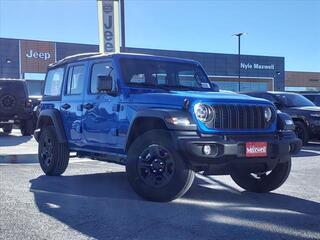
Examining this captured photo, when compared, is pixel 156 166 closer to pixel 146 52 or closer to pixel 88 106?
pixel 88 106

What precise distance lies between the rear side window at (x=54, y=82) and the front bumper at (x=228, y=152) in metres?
3.68

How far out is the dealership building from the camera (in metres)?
50.2

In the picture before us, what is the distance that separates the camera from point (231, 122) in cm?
684

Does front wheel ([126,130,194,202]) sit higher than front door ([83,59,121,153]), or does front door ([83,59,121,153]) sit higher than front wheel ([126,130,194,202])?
front door ([83,59,121,153])

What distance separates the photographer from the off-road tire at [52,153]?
30.3ft

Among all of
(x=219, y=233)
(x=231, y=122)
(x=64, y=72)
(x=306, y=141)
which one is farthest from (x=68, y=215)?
(x=306, y=141)

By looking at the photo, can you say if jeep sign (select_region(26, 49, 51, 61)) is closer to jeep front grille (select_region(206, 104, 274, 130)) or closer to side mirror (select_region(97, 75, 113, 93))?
side mirror (select_region(97, 75, 113, 93))

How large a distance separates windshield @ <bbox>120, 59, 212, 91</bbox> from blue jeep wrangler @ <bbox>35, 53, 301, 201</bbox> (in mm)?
16

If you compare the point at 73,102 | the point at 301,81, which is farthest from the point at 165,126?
the point at 301,81

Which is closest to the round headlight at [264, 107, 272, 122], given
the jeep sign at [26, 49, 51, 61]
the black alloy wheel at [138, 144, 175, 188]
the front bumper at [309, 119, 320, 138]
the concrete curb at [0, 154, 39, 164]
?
the black alloy wheel at [138, 144, 175, 188]

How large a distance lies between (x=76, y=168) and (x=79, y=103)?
2.41 meters

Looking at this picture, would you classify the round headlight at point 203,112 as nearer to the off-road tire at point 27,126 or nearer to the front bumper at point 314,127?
the front bumper at point 314,127

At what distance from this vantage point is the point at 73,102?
8859 millimetres

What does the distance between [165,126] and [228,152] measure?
0.88 m
